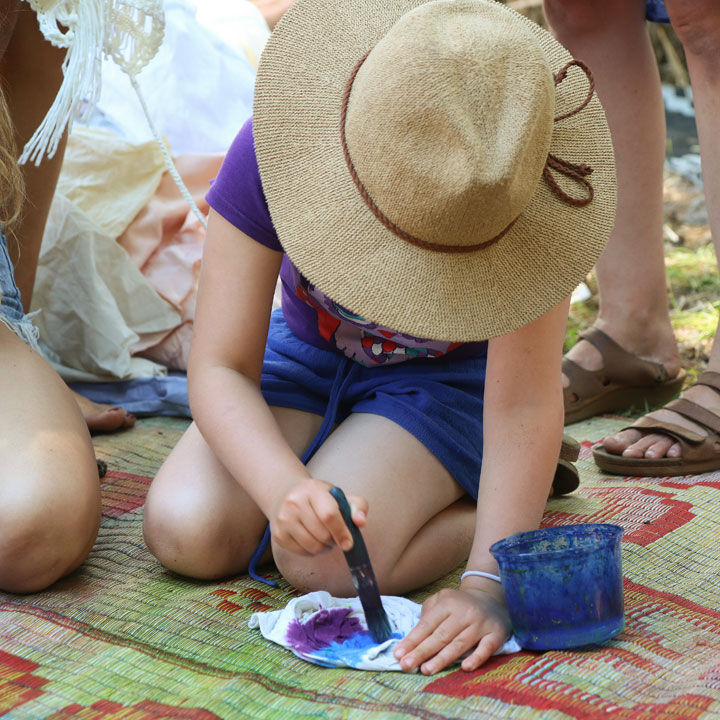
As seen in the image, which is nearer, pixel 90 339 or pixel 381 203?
pixel 381 203

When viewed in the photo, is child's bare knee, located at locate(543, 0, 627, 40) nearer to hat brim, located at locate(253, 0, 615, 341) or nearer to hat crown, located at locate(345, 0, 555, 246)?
hat brim, located at locate(253, 0, 615, 341)

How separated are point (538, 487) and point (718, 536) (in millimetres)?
367

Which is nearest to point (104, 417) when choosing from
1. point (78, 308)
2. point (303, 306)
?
point (78, 308)

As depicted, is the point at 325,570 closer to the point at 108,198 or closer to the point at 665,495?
the point at 665,495

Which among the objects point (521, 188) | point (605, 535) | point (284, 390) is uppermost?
point (521, 188)

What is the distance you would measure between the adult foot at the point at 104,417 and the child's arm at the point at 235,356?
0.82 m

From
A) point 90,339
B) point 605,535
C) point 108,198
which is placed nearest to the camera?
point 605,535

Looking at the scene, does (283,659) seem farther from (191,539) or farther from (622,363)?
(622,363)

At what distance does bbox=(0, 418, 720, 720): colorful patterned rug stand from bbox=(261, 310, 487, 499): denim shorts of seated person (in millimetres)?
184

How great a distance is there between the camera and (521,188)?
0.95m

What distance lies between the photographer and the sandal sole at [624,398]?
6.57 feet

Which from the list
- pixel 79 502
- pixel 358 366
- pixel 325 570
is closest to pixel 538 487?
pixel 325 570

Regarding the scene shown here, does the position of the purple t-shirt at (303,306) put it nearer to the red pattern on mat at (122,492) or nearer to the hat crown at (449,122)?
the hat crown at (449,122)

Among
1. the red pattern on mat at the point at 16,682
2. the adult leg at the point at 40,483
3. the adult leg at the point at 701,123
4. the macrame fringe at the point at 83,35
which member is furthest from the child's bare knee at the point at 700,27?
the red pattern on mat at the point at 16,682
